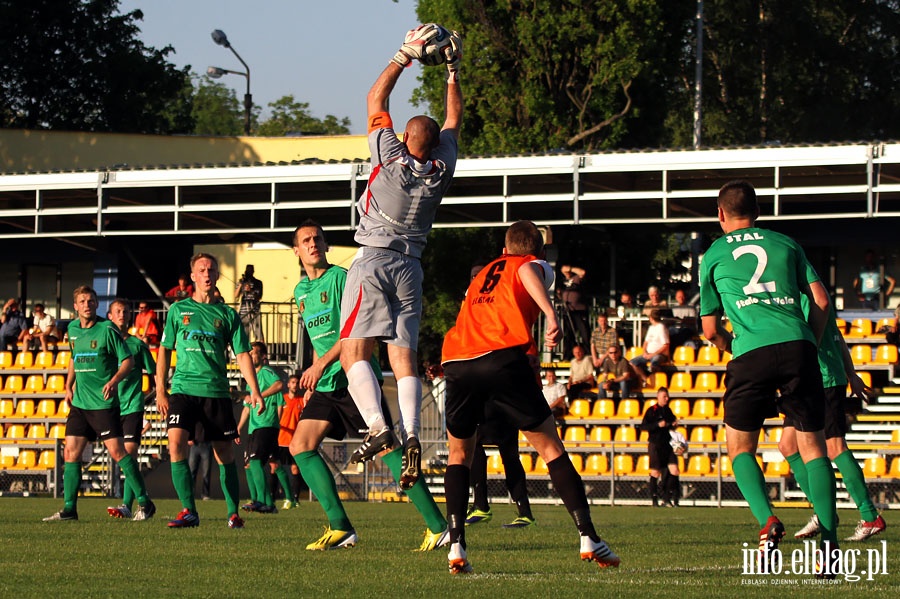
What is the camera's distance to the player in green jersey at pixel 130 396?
43.5 ft

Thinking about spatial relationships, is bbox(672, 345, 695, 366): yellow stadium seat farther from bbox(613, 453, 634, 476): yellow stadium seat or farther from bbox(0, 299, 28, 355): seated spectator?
bbox(0, 299, 28, 355): seated spectator

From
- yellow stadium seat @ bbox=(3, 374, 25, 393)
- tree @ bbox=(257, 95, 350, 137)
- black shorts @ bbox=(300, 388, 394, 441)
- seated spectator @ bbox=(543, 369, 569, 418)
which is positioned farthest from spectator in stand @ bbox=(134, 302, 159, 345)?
tree @ bbox=(257, 95, 350, 137)

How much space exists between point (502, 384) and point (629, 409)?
16144 mm

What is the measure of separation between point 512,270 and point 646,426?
13769 millimetres

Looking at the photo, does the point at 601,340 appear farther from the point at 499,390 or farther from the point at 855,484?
the point at 499,390

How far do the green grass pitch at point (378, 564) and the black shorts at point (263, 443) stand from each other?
205 inches

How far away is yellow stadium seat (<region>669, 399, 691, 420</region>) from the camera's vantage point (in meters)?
22.6

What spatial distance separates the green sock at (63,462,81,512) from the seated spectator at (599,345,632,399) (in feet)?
39.2

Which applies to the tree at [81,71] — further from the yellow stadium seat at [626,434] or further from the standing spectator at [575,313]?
the yellow stadium seat at [626,434]

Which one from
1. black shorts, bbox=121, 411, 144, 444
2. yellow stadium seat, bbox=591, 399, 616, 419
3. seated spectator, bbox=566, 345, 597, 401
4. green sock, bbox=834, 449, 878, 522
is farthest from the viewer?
seated spectator, bbox=566, 345, 597, 401

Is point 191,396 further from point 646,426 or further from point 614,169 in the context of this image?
point 614,169

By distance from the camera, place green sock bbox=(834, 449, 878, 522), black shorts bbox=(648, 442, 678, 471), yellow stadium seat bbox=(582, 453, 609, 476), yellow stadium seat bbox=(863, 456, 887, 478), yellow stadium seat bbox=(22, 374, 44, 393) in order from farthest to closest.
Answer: yellow stadium seat bbox=(22, 374, 44, 393) < yellow stadium seat bbox=(582, 453, 609, 476) < black shorts bbox=(648, 442, 678, 471) < yellow stadium seat bbox=(863, 456, 887, 478) < green sock bbox=(834, 449, 878, 522)

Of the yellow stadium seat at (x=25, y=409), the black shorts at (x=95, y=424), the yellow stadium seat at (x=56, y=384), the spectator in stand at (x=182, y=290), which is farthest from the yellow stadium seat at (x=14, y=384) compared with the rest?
the black shorts at (x=95, y=424)

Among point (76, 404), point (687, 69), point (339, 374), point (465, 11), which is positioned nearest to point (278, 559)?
point (339, 374)
